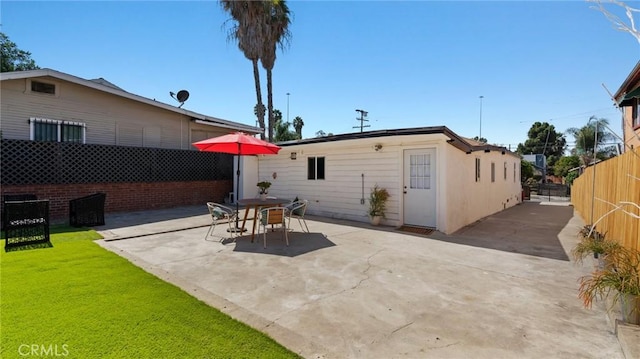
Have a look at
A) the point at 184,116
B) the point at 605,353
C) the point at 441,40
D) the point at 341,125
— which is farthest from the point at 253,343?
the point at 341,125

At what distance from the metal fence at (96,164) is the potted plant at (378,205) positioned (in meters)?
8.66

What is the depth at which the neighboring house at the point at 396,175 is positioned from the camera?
330 inches

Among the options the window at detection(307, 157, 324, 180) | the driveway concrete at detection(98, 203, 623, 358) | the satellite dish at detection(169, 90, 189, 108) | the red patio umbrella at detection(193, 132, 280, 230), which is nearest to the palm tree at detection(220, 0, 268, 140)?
the satellite dish at detection(169, 90, 189, 108)

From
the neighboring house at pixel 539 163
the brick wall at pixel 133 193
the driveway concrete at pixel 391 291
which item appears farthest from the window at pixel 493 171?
the neighboring house at pixel 539 163

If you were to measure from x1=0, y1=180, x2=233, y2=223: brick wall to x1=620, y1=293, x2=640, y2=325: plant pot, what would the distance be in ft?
41.7

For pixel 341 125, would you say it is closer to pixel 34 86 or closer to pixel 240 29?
pixel 240 29

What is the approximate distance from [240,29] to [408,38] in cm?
1055

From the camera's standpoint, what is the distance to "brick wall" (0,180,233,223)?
9.75m

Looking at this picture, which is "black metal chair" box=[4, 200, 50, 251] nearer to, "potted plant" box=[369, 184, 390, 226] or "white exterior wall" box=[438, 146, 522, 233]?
"potted plant" box=[369, 184, 390, 226]

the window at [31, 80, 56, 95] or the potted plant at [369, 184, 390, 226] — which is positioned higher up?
the window at [31, 80, 56, 95]

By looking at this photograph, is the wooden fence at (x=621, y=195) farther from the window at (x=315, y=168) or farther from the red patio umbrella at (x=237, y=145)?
the window at (x=315, y=168)

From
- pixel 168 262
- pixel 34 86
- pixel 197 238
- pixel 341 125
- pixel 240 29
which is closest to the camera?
pixel 168 262

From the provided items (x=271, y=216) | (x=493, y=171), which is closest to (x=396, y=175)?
(x=271, y=216)

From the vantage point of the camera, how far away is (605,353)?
2.62 metres
